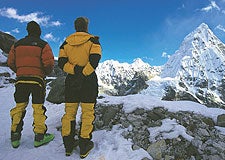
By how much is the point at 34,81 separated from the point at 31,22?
1.58m

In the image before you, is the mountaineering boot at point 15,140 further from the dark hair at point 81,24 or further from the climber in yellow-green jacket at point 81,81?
the dark hair at point 81,24

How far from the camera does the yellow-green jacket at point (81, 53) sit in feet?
20.5

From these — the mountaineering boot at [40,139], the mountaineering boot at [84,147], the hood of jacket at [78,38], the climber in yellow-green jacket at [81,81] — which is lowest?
the mountaineering boot at [84,147]

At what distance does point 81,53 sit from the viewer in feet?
21.1

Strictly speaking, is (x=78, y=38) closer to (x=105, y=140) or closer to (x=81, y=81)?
(x=81, y=81)

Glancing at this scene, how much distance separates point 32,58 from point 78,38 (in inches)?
51.0

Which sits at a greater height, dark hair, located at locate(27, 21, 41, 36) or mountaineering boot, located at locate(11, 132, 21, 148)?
dark hair, located at locate(27, 21, 41, 36)

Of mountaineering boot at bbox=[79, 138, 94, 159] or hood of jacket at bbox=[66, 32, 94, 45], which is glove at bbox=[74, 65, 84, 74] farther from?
mountaineering boot at bbox=[79, 138, 94, 159]

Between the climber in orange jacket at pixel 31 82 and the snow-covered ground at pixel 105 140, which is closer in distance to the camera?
the snow-covered ground at pixel 105 140

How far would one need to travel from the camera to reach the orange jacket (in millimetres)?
6773

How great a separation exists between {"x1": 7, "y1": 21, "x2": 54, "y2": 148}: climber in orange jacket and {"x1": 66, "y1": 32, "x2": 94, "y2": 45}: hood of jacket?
72cm

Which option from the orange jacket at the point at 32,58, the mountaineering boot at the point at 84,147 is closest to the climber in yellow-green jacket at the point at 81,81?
the mountaineering boot at the point at 84,147

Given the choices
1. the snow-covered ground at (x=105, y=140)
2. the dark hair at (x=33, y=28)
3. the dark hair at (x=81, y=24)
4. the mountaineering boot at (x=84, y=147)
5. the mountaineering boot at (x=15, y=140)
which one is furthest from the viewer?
the dark hair at (x=33, y=28)

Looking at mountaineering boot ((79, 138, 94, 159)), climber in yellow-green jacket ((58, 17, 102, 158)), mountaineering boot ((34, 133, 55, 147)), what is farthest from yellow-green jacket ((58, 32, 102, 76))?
mountaineering boot ((34, 133, 55, 147))
